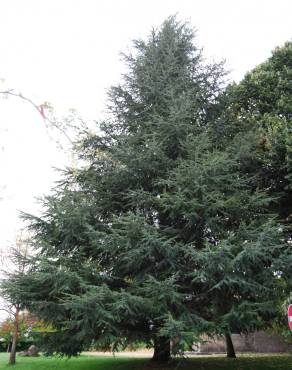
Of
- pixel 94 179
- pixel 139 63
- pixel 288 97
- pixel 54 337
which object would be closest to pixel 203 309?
pixel 54 337

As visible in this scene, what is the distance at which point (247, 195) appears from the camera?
33.5ft

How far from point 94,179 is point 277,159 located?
5194 millimetres

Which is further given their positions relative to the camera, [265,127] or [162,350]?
[265,127]

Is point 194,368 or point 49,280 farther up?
point 49,280

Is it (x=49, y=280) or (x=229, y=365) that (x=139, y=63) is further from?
(x=229, y=365)

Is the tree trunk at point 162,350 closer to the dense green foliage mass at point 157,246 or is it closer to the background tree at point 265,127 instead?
the dense green foliage mass at point 157,246

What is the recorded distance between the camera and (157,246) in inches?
360

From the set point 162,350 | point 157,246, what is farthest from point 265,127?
point 162,350

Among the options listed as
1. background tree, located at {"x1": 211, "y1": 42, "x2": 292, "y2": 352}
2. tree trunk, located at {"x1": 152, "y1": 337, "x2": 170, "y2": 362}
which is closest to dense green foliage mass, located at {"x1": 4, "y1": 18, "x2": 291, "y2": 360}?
tree trunk, located at {"x1": 152, "y1": 337, "x2": 170, "y2": 362}

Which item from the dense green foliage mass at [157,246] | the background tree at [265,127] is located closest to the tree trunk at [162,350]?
the dense green foliage mass at [157,246]

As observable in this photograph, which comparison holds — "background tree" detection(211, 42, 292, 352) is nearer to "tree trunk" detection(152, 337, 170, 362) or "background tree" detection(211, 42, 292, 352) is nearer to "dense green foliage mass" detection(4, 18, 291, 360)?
"dense green foliage mass" detection(4, 18, 291, 360)

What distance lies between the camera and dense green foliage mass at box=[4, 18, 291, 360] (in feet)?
28.0

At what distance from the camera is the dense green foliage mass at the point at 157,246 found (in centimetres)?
854

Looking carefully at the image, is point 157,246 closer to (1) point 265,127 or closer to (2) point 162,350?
(2) point 162,350
